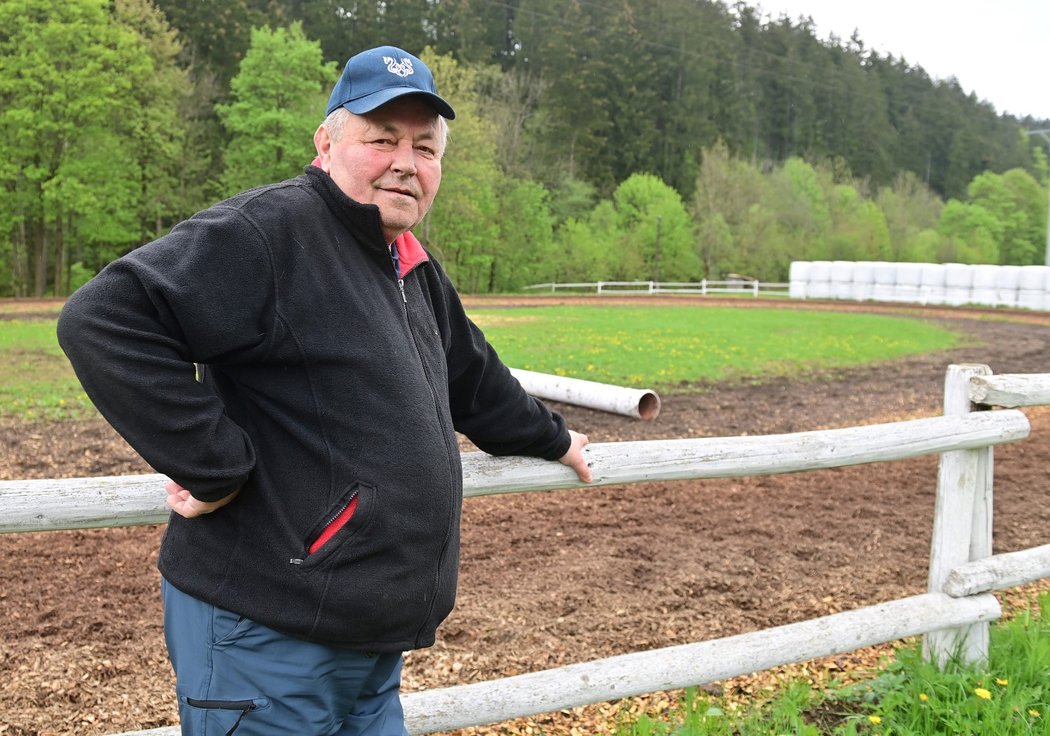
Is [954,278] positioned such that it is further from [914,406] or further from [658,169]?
[658,169]

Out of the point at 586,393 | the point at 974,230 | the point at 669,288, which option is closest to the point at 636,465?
the point at 586,393

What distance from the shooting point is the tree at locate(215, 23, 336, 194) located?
42.8 metres

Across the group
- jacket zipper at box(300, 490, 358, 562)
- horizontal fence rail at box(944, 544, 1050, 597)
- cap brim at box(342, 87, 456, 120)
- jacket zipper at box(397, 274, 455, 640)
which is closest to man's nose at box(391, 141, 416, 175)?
cap brim at box(342, 87, 456, 120)

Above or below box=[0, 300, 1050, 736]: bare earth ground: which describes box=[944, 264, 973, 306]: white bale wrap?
above

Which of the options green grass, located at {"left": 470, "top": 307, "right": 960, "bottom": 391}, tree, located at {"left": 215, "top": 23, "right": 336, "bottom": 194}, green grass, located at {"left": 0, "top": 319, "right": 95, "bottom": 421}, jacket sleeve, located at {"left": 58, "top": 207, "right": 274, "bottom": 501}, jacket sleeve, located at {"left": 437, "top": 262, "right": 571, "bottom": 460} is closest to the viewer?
jacket sleeve, located at {"left": 58, "top": 207, "right": 274, "bottom": 501}

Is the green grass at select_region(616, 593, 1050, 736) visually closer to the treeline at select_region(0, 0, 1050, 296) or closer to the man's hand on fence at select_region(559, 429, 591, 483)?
the man's hand on fence at select_region(559, 429, 591, 483)

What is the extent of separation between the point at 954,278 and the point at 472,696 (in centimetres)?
3818

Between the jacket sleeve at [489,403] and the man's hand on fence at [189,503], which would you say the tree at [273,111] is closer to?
the jacket sleeve at [489,403]

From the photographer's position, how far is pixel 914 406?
39.5 ft

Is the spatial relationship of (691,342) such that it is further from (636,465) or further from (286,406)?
(286,406)

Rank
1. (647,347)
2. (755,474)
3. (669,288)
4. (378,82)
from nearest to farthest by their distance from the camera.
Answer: (378,82), (755,474), (647,347), (669,288)

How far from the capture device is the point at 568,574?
17.7 ft

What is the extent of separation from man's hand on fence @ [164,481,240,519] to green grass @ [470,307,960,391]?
11106 mm

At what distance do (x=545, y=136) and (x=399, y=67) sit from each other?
68265mm
